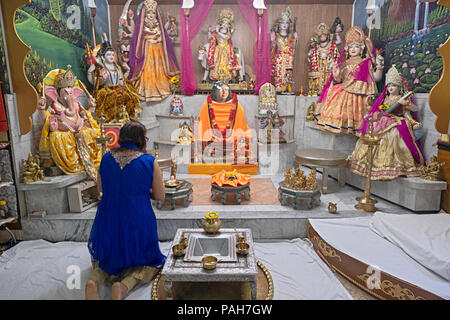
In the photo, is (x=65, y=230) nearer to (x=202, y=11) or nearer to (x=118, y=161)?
(x=118, y=161)

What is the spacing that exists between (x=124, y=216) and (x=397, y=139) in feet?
13.5

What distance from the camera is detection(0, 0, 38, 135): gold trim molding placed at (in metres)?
4.01

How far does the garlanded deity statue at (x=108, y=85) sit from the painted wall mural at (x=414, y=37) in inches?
223

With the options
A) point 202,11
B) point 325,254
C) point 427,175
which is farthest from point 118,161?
point 202,11

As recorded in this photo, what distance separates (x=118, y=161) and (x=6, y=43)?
277 centimetres

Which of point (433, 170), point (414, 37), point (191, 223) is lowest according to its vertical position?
point (191, 223)

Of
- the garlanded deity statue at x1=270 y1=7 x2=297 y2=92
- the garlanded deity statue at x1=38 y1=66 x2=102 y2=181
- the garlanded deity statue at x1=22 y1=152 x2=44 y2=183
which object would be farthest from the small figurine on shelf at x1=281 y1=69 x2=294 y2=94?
the garlanded deity statue at x1=22 y1=152 x2=44 y2=183

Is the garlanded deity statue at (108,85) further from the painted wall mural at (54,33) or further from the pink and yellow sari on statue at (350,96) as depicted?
the pink and yellow sari on statue at (350,96)

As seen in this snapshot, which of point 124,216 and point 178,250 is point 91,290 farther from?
point 178,250

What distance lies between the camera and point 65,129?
4.66 metres

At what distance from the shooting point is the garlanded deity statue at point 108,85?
21.3ft

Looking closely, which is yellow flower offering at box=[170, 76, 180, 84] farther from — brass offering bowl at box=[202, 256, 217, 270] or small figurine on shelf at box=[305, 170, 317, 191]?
brass offering bowl at box=[202, 256, 217, 270]

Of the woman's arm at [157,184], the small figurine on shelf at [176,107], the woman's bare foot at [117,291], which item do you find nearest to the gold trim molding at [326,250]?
the woman's arm at [157,184]

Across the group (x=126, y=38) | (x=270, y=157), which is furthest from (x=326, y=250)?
(x=126, y=38)
